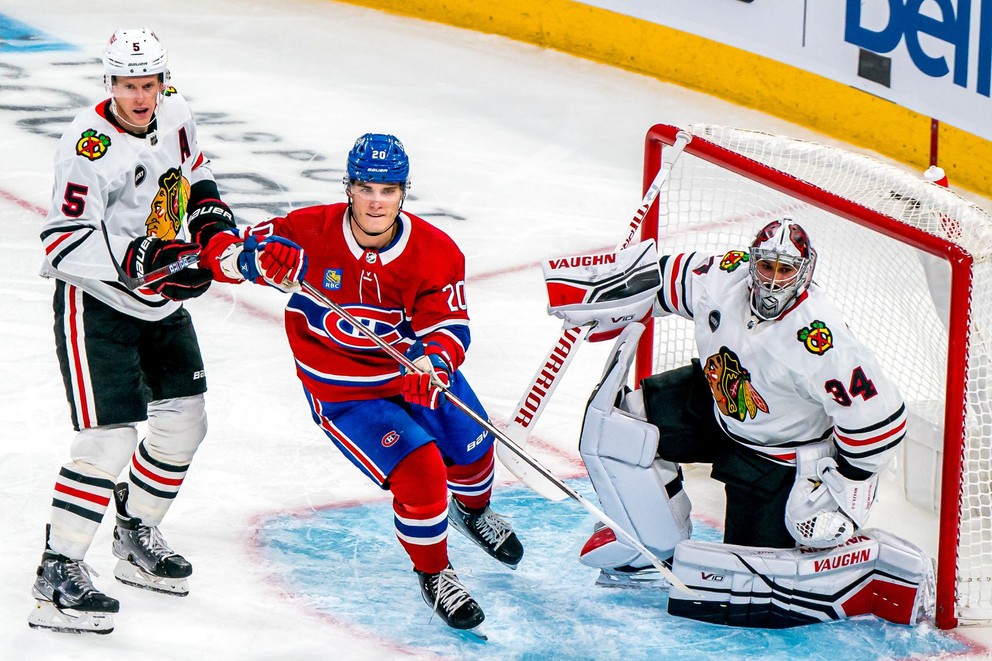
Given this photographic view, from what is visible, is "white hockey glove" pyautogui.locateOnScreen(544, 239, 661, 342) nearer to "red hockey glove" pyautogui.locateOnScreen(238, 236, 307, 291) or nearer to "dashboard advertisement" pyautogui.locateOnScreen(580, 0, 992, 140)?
"red hockey glove" pyautogui.locateOnScreen(238, 236, 307, 291)

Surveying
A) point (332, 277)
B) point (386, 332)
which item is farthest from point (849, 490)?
point (332, 277)

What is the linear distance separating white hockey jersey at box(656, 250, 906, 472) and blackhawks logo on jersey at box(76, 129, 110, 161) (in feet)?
4.02

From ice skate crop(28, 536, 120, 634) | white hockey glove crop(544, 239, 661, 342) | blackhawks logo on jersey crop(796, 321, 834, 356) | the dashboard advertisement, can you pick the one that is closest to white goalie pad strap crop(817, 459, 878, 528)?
blackhawks logo on jersey crop(796, 321, 834, 356)

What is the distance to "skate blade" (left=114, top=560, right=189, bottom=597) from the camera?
11.1 ft

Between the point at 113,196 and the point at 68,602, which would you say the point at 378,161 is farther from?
the point at 68,602

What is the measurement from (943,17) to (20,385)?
2.70 metres

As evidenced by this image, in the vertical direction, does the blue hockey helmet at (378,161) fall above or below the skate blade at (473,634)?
above

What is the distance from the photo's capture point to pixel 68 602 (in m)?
3.19

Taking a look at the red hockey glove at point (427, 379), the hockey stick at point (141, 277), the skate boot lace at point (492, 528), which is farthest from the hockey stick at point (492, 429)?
the hockey stick at point (141, 277)

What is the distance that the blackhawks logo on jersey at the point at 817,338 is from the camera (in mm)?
3121

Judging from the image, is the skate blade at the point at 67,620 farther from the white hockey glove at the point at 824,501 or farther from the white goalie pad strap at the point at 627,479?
the white hockey glove at the point at 824,501

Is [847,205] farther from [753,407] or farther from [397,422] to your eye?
[397,422]

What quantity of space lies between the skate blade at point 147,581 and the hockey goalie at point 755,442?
0.89 m

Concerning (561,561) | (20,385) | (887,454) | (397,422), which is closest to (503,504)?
(561,561)
